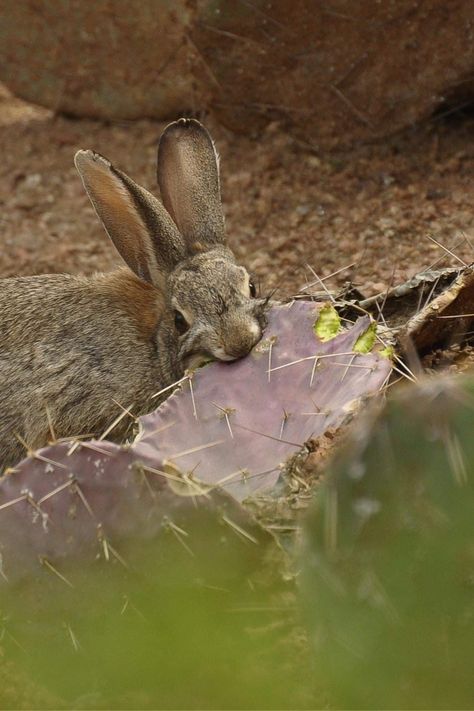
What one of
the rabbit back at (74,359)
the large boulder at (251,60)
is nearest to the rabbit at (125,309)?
the rabbit back at (74,359)

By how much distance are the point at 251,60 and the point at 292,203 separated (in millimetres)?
1022

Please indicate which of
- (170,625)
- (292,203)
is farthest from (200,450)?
(292,203)

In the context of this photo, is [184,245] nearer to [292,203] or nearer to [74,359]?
[74,359]

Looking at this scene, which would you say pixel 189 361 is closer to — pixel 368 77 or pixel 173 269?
pixel 173 269

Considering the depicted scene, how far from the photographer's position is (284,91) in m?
7.76

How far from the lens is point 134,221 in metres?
5.38

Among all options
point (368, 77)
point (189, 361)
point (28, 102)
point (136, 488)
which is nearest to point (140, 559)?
point (136, 488)

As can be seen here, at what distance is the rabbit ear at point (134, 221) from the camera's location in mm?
5250

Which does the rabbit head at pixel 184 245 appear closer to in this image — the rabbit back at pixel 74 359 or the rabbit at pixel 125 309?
the rabbit at pixel 125 309

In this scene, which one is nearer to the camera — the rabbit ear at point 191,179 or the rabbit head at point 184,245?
the rabbit head at point 184,245

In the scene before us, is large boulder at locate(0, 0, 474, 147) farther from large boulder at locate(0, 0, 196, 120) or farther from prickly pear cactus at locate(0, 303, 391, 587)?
prickly pear cactus at locate(0, 303, 391, 587)

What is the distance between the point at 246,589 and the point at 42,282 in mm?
2775

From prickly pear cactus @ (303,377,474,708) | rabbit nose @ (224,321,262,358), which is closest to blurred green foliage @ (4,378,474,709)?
prickly pear cactus @ (303,377,474,708)

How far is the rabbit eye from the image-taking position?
16.7ft
